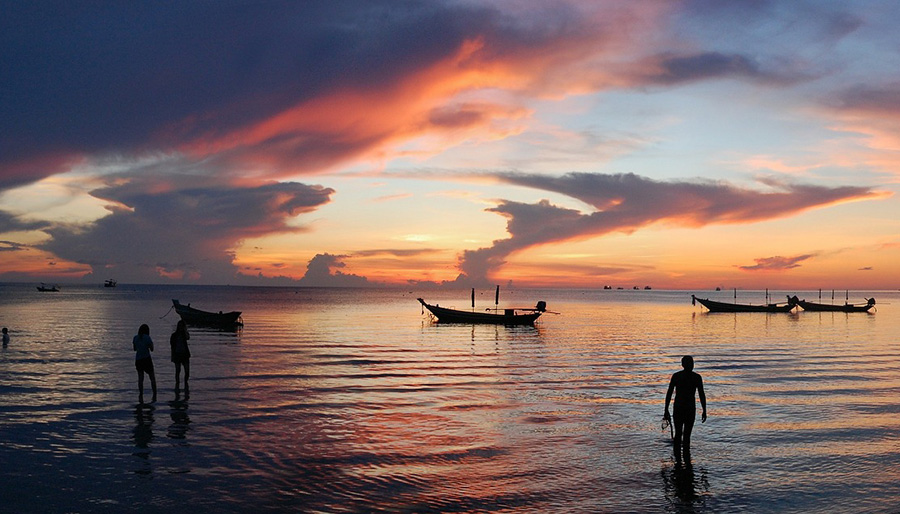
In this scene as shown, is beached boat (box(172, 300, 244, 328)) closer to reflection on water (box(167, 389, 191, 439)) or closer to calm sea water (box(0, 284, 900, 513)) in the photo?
calm sea water (box(0, 284, 900, 513))

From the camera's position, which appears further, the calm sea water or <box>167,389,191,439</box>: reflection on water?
<box>167,389,191,439</box>: reflection on water

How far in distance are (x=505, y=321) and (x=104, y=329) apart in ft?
121

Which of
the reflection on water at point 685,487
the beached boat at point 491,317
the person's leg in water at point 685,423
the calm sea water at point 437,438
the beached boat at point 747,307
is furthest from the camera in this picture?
the beached boat at point 747,307

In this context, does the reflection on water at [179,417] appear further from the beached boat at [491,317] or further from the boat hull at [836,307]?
the boat hull at [836,307]

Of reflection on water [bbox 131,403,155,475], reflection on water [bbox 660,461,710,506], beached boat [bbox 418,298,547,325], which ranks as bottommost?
reflection on water [bbox 660,461,710,506]

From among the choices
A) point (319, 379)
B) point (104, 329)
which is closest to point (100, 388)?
point (319, 379)

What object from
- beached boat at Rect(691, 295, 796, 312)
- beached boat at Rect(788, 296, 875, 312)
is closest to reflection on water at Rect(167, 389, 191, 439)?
beached boat at Rect(691, 295, 796, 312)

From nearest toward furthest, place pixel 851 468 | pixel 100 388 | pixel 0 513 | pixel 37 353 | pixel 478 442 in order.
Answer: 1. pixel 0 513
2. pixel 851 468
3. pixel 478 442
4. pixel 100 388
5. pixel 37 353

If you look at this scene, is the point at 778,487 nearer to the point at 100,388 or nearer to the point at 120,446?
the point at 120,446

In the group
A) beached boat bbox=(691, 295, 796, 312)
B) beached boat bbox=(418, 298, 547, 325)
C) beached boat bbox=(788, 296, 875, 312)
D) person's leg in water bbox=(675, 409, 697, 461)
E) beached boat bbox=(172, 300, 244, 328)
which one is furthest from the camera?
beached boat bbox=(788, 296, 875, 312)

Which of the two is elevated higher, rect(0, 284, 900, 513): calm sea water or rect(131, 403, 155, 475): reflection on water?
rect(131, 403, 155, 475): reflection on water

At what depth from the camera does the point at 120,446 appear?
44.2ft

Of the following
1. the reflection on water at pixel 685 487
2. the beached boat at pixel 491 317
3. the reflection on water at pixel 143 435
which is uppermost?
the beached boat at pixel 491 317

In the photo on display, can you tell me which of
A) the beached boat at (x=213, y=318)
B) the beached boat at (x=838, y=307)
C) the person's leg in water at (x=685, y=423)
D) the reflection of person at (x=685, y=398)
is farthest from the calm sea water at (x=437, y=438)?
the beached boat at (x=838, y=307)
